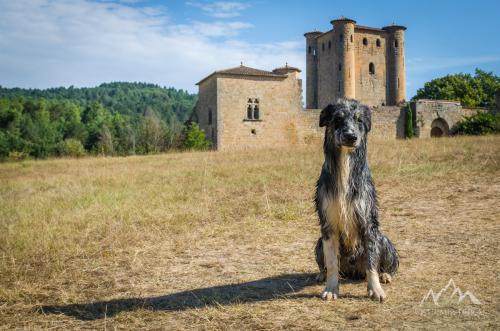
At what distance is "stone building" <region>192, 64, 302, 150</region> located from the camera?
32125mm

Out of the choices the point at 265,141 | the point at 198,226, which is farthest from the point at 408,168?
the point at 265,141

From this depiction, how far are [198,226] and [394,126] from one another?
3487 cm

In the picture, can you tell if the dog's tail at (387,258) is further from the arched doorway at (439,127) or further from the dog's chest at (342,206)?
the arched doorway at (439,127)

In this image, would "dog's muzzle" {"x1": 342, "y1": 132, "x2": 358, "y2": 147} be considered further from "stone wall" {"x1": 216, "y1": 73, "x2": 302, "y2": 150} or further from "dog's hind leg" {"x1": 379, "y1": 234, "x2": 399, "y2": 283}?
"stone wall" {"x1": 216, "y1": 73, "x2": 302, "y2": 150}

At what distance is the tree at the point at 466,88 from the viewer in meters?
51.6

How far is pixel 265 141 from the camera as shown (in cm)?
3347

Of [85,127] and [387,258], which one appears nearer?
[387,258]

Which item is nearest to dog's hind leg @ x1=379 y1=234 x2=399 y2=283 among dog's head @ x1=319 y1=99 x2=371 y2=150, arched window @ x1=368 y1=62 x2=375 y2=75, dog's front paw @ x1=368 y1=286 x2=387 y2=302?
dog's front paw @ x1=368 y1=286 x2=387 y2=302

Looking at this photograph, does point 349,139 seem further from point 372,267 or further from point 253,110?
point 253,110

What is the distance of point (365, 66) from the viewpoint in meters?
49.0

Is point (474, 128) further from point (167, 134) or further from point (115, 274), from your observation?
point (115, 274)

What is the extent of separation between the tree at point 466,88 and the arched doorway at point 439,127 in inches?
561

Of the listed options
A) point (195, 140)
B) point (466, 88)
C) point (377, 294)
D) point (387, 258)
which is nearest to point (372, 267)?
point (377, 294)

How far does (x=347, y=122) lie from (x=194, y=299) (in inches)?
84.7
